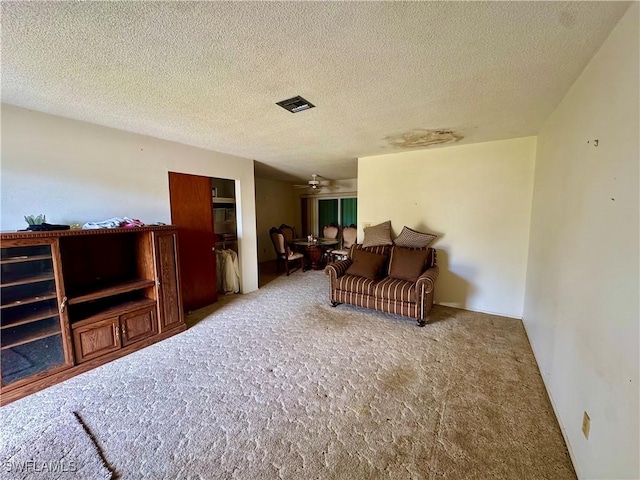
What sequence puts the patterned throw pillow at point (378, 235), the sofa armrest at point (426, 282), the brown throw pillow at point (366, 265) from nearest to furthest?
the sofa armrest at point (426, 282), the brown throw pillow at point (366, 265), the patterned throw pillow at point (378, 235)

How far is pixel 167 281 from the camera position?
9.38 ft

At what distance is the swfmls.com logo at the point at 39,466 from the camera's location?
140 centimetres

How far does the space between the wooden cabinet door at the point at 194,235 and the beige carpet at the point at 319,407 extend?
0.81m

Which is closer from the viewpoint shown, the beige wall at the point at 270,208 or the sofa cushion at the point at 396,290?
the sofa cushion at the point at 396,290

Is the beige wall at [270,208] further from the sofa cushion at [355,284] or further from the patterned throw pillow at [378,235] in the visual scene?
the sofa cushion at [355,284]

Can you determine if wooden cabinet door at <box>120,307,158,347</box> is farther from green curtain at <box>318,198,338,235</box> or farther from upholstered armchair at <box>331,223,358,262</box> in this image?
green curtain at <box>318,198,338,235</box>

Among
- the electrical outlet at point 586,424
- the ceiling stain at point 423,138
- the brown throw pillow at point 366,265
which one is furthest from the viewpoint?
the brown throw pillow at point 366,265

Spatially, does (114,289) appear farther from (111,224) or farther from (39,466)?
(39,466)

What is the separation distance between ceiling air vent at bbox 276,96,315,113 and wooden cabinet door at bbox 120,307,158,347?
245 centimetres

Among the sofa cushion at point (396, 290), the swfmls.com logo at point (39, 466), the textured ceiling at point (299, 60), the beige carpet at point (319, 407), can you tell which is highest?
the textured ceiling at point (299, 60)

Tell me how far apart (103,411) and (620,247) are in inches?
124

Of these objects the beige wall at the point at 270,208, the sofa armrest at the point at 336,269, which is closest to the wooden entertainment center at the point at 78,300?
the sofa armrest at the point at 336,269

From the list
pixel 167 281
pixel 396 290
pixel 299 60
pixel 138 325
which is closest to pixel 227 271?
pixel 167 281

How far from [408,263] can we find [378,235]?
73 cm
